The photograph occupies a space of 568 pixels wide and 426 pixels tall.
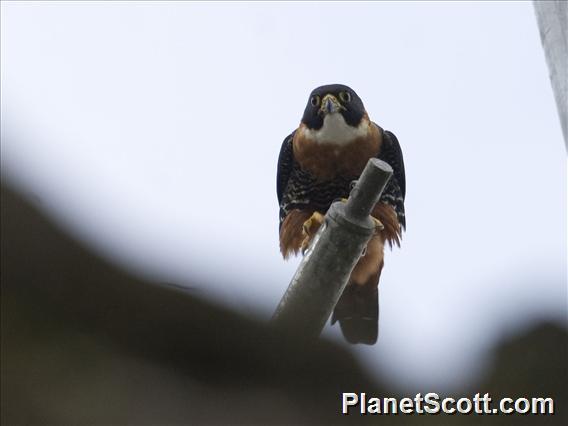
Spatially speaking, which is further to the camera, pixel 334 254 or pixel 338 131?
pixel 338 131

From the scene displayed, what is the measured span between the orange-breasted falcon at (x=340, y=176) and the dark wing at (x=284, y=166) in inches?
5.0

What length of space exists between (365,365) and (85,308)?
0.34 m

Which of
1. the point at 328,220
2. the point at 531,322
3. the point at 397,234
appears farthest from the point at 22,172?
the point at 397,234

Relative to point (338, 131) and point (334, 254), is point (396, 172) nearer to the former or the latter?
point (338, 131)

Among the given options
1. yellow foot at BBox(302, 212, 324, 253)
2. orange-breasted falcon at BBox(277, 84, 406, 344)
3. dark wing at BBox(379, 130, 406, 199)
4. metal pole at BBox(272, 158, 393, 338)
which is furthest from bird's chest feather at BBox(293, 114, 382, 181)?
metal pole at BBox(272, 158, 393, 338)

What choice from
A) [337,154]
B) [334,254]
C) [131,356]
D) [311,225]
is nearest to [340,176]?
[337,154]

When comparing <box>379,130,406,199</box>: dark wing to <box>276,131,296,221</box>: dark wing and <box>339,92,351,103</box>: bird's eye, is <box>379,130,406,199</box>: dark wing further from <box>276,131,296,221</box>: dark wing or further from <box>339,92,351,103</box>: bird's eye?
<box>276,131,296,221</box>: dark wing

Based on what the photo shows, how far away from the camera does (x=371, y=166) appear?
2.59 metres

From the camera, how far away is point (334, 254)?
236 centimetres

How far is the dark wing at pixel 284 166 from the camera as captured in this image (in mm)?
6395

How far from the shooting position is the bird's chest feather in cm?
571

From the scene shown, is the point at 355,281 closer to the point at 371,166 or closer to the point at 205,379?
the point at 371,166

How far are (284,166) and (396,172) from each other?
910 mm

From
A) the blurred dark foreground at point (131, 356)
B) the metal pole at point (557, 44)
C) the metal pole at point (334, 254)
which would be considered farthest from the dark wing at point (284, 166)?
the blurred dark foreground at point (131, 356)
